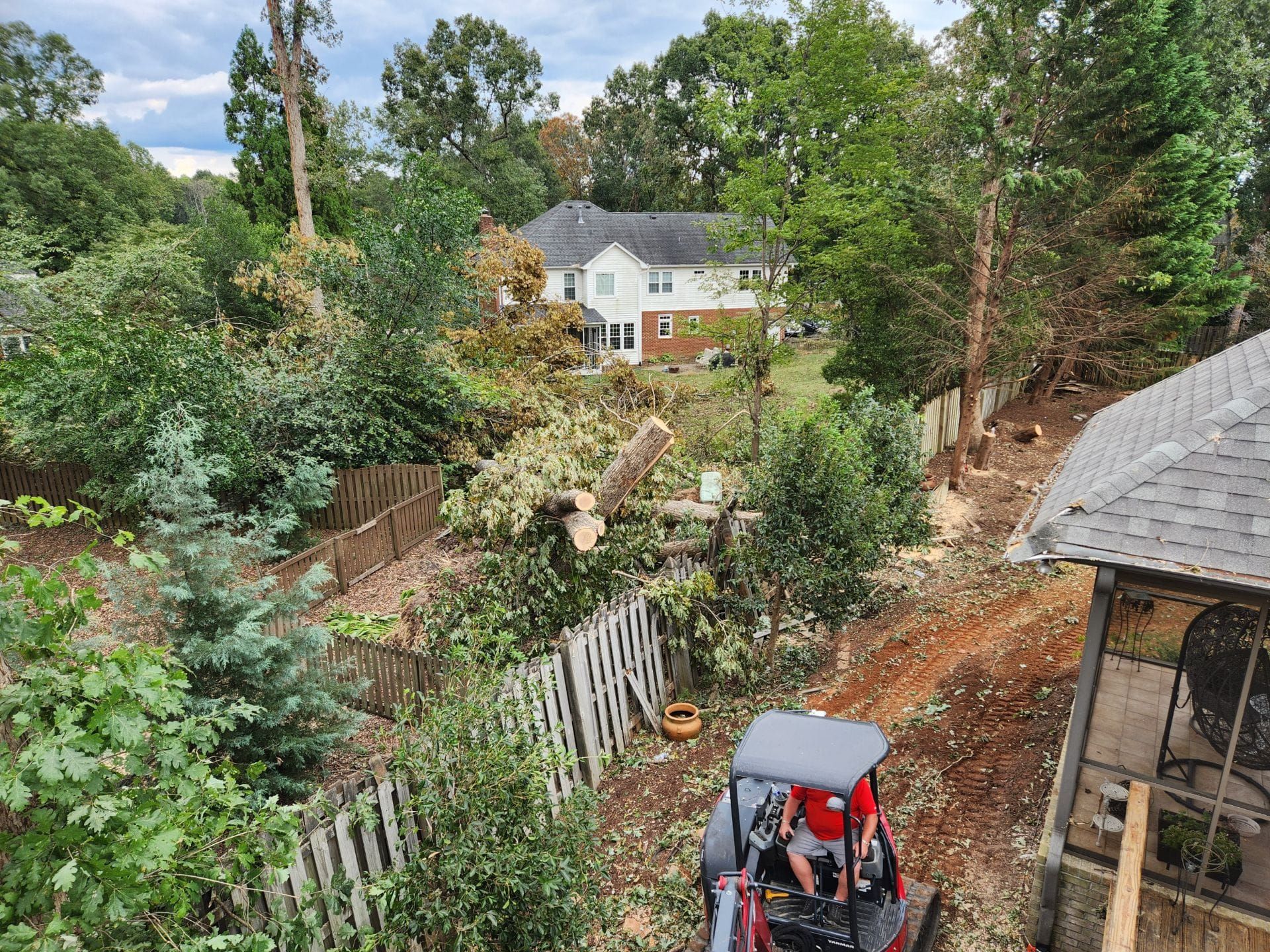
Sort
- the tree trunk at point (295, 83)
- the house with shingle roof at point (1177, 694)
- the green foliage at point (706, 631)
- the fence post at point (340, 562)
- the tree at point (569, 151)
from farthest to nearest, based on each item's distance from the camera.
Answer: the tree at point (569, 151)
the tree trunk at point (295, 83)
the fence post at point (340, 562)
the green foliage at point (706, 631)
the house with shingle roof at point (1177, 694)

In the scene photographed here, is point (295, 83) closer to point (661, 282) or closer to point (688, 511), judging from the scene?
point (688, 511)

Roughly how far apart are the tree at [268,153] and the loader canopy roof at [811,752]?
24690mm

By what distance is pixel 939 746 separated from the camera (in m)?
7.09

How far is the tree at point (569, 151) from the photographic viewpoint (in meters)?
56.0

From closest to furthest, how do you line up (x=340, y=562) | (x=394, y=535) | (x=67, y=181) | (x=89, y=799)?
(x=89, y=799) < (x=340, y=562) < (x=394, y=535) < (x=67, y=181)

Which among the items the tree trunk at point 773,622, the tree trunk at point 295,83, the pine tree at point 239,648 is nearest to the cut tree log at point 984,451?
the tree trunk at point 773,622

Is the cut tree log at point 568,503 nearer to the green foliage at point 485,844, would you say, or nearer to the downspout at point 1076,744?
the green foliage at point 485,844

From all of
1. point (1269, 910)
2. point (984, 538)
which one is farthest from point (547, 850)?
point (984, 538)

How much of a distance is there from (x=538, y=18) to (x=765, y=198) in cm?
3744

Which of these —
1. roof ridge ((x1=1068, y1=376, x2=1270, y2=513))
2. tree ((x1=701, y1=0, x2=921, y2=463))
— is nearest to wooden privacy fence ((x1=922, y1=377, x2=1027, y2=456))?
tree ((x1=701, y1=0, x2=921, y2=463))

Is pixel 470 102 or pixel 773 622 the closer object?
pixel 773 622

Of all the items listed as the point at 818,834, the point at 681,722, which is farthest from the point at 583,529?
the point at 818,834

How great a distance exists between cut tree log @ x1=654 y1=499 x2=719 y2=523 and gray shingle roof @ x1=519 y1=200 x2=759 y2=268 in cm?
2847

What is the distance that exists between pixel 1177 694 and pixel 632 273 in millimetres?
33868
